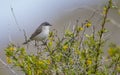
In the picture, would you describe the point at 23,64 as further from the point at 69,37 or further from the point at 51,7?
the point at 51,7

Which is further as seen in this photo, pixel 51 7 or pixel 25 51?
pixel 51 7

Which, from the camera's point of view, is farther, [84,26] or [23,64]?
[84,26]

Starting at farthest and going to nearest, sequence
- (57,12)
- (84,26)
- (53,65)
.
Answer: (57,12) < (84,26) < (53,65)

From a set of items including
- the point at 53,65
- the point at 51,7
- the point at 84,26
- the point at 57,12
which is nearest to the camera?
the point at 53,65

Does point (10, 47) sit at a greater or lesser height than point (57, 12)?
greater

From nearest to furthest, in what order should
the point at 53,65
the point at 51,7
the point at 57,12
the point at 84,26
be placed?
the point at 53,65, the point at 84,26, the point at 57,12, the point at 51,7

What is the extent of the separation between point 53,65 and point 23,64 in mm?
249

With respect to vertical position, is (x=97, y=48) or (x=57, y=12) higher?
(x=97, y=48)

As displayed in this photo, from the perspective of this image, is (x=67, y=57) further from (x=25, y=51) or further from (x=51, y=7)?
(x=51, y=7)

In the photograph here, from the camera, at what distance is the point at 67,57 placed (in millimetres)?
4852

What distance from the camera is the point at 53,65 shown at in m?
4.84

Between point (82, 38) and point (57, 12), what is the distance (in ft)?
42.7

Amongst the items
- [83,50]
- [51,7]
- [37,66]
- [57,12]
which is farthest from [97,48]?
[51,7]

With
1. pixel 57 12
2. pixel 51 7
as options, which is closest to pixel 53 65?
pixel 57 12
